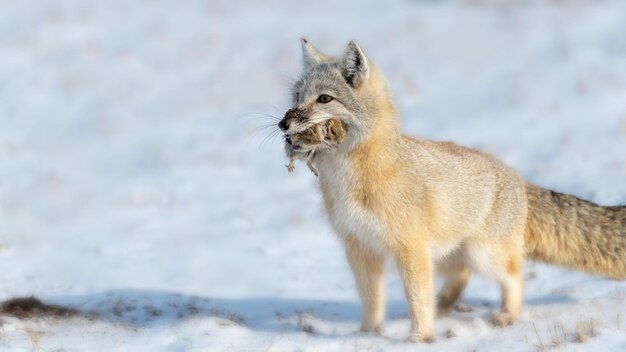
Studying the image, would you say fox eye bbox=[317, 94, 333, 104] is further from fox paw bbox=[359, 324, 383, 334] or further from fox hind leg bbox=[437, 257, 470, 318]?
fox hind leg bbox=[437, 257, 470, 318]

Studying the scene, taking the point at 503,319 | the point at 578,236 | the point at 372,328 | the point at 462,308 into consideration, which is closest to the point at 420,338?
the point at 372,328

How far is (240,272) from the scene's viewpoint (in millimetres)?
11086

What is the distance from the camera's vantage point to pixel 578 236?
878 cm

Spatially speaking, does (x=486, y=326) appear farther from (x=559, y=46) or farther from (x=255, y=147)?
(x=559, y=46)

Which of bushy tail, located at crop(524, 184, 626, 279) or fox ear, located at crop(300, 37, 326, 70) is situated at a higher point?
fox ear, located at crop(300, 37, 326, 70)

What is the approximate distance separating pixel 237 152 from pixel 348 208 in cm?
820

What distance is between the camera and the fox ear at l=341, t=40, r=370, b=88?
25.6 feet

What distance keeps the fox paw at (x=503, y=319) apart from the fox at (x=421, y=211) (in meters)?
0.01

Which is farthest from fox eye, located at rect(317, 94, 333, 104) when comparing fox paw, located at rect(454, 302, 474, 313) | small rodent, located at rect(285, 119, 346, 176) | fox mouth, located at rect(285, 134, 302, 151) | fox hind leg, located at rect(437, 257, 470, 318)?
fox paw, located at rect(454, 302, 474, 313)

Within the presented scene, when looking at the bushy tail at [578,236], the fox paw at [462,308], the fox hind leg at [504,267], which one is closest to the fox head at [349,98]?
the fox hind leg at [504,267]

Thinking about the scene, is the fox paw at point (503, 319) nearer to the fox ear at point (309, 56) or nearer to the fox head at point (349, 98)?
the fox head at point (349, 98)

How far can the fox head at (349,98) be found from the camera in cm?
765

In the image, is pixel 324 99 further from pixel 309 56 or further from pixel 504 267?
pixel 504 267

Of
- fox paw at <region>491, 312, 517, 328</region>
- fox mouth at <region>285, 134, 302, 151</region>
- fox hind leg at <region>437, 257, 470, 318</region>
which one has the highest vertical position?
fox mouth at <region>285, 134, 302, 151</region>
